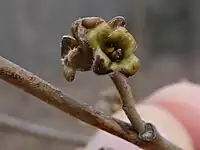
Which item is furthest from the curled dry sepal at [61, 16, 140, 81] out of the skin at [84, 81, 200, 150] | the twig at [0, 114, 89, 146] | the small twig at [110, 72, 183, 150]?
the twig at [0, 114, 89, 146]

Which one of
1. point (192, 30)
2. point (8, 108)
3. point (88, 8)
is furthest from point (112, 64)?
point (192, 30)

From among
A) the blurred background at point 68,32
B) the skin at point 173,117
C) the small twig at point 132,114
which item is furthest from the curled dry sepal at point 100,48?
the blurred background at point 68,32

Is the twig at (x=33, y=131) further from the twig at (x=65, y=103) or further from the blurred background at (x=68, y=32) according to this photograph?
the blurred background at (x=68, y=32)

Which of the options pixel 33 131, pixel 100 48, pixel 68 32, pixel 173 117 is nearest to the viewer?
pixel 100 48

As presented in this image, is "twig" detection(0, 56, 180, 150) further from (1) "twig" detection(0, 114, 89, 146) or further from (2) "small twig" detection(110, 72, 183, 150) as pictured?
(1) "twig" detection(0, 114, 89, 146)

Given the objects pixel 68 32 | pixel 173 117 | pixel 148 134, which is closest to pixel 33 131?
pixel 173 117

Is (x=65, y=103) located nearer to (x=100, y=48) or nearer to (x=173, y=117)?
(x=100, y=48)

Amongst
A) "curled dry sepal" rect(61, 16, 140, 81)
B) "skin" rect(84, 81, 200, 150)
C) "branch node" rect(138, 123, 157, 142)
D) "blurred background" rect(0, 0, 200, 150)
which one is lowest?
"branch node" rect(138, 123, 157, 142)
